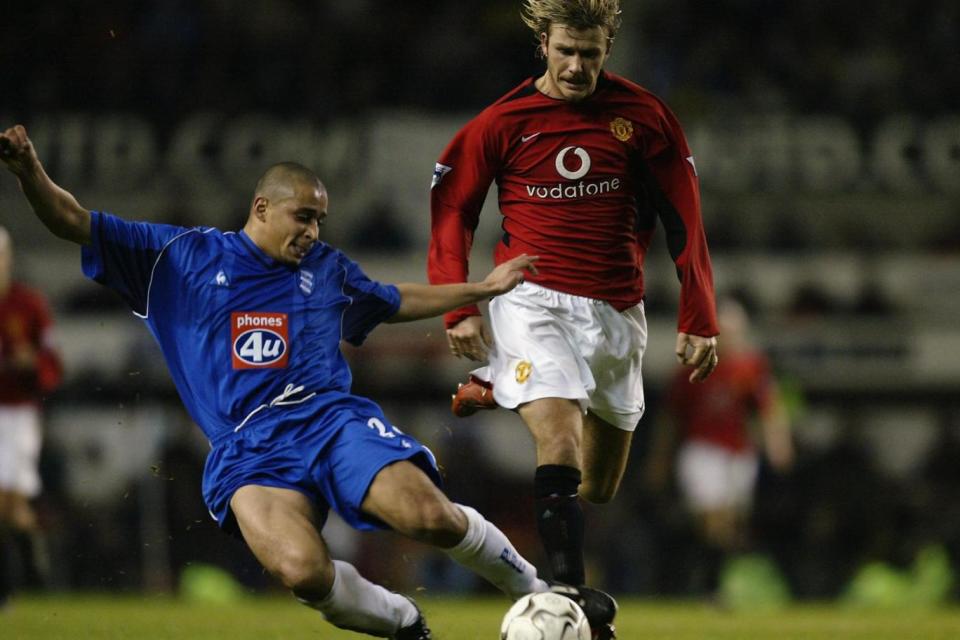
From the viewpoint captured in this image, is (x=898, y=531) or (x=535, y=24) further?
(x=898, y=531)

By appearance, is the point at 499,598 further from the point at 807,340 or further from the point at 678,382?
the point at 807,340

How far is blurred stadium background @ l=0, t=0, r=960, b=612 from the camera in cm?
1295

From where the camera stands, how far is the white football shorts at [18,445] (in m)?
9.83

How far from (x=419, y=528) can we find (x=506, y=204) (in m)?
1.56

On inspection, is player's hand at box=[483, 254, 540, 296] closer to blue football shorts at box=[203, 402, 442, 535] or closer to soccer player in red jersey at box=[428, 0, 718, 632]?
soccer player in red jersey at box=[428, 0, 718, 632]

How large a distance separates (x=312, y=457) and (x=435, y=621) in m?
3.70

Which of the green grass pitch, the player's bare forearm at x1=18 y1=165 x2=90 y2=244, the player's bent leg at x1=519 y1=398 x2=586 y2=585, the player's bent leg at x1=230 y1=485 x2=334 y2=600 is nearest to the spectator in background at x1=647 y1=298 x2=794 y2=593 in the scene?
the green grass pitch

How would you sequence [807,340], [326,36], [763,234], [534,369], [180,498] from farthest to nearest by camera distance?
1. [326,36]
2. [763,234]
3. [807,340]
4. [180,498]
5. [534,369]

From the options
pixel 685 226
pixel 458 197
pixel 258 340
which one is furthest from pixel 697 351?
pixel 258 340

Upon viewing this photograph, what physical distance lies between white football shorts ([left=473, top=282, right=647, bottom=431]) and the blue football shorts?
1.99ft

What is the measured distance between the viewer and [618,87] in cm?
614

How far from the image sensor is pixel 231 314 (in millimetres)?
5570

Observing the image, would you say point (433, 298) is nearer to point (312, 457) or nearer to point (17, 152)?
point (312, 457)

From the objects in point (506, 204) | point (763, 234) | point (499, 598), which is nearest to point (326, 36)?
point (763, 234)
